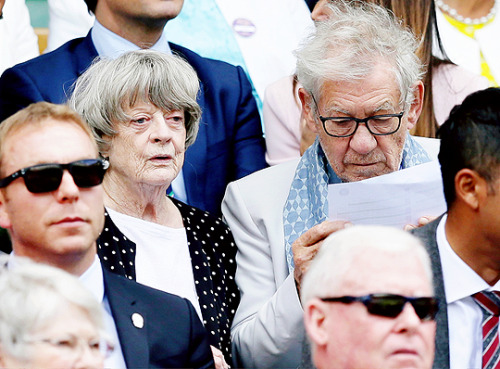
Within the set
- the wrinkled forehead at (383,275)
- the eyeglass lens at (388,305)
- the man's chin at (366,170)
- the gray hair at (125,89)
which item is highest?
the gray hair at (125,89)

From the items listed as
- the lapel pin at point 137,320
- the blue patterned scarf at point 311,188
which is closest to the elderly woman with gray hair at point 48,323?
the lapel pin at point 137,320

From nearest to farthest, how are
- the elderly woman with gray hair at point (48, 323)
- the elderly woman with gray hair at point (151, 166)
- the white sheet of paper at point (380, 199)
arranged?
the elderly woman with gray hair at point (48, 323) → the white sheet of paper at point (380, 199) → the elderly woman with gray hair at point (151, 166)

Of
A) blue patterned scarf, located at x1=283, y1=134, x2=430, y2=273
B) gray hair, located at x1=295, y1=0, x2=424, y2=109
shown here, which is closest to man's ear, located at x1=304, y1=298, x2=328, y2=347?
blue patterned scarf, located at x1=283, y1=134, x2=430, y2=273

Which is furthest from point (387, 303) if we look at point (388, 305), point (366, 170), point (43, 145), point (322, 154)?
point (322, 154)

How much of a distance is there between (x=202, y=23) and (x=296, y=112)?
0.76 meters

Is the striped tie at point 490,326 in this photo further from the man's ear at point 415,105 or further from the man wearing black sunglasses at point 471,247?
the man's ear at point 415,105

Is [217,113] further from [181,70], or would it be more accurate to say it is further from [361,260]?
[361,260]

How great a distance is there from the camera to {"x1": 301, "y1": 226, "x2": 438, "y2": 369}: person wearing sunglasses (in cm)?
252

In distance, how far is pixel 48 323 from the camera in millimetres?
2479

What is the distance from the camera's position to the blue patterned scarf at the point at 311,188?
3.81 m

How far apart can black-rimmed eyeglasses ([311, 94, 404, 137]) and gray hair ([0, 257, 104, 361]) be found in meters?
1.38

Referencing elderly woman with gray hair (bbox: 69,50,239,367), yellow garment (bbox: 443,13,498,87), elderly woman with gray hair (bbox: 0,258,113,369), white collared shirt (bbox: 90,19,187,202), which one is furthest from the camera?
yellow garment (bbox: 443,13,498,87)

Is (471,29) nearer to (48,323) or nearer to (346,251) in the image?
(346,251)

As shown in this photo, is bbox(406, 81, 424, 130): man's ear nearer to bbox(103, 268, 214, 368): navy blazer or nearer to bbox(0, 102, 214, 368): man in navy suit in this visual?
bbox(103, 268, 214, 368): navy blazer
